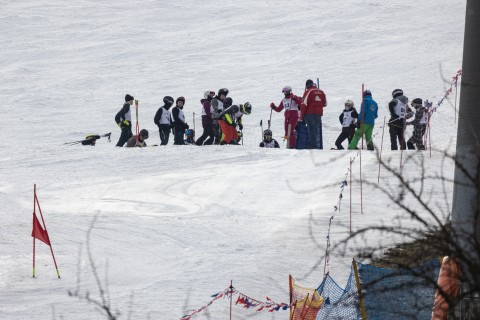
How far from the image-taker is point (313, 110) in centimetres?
1744

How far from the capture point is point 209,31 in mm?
38438

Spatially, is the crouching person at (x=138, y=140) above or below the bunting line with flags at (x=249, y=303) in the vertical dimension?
above

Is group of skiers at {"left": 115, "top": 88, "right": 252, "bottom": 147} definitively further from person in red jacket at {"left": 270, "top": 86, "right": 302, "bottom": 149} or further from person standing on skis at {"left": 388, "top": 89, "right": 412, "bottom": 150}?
person standing on skis at {"left": 388, "top": 89, "right": 412, "bottom": 150}

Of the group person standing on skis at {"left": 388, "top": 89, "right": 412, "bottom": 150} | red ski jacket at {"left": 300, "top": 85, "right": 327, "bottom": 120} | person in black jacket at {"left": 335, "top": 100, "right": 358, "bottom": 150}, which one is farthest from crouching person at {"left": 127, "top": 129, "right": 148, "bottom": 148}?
person standing on skis at {"left": 388, "top": 89, "right": 412, "bottom": 150}

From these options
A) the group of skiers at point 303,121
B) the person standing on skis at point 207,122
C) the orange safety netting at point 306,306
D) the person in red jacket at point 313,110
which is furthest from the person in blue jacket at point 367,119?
the orange safety netting at point 306,306

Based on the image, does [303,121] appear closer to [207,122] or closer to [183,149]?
[183,149]

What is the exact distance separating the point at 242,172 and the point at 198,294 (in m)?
6.39

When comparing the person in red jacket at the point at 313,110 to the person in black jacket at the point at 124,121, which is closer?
the person in red jacket at the point at 313,110

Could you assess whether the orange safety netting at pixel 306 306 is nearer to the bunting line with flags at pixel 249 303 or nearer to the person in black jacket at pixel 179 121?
the bunting line with flags at pixel 249 303

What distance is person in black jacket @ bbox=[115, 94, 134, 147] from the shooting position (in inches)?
773

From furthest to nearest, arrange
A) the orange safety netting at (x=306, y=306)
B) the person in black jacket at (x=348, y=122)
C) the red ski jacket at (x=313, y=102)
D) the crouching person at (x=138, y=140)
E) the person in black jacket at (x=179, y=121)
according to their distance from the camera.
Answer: the person in black jacket at (x=179, y=121) < the crouching person at (x=138, y=140) < the person in black jacket at (x=348, y=122) < the red ski jacket at (x=313, y=102) < the orange safety netting at (x=306, y=306)

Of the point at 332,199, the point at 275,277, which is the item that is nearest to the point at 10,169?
the point at 332,199

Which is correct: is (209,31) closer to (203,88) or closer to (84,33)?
(84,33)

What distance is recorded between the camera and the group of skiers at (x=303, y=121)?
17406 millimetres
